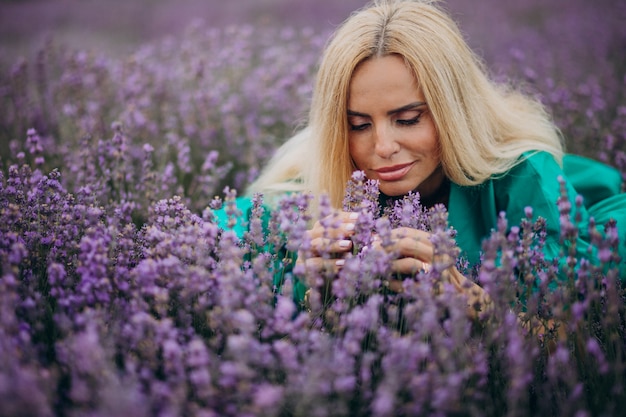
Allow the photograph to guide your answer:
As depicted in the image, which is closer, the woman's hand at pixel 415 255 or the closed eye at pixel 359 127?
the woman's hand at pixel 415 255

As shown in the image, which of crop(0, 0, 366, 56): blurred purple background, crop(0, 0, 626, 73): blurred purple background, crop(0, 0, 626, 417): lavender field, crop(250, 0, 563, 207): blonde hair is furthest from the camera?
crop(0, 0, 366, 56): blurred purple background

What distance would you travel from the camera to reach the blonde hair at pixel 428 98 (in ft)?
7.71

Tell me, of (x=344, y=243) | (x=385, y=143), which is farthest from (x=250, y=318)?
(x=385, y=143)

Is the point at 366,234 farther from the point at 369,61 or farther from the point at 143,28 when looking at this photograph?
the point at 143,28

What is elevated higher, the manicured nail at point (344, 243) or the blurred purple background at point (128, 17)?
the blurred purple background at point (128, 17)

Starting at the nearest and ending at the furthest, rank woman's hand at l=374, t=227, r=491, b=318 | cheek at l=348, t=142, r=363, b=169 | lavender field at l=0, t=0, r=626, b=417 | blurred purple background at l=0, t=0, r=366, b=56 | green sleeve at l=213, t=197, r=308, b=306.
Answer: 1. lavender field at l=0, t=0, r=626, b=417
2. woman's hand at l=374, t=227, r=491, b=318
3. green sleeve at l=213, t=197, r=308, b=306
4. cheek at l=348, t=142, r=363, b=169
5. blurred purple background at l=0, t=0, r=366, b=56

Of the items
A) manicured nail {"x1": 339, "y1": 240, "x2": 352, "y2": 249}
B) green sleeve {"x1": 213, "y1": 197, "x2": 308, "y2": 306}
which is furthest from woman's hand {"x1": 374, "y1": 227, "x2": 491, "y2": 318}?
green sleeve {"x1": 213, "y1": 197, "x2": 308, "y2": 306}

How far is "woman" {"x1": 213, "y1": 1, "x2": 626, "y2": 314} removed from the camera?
2324 mm

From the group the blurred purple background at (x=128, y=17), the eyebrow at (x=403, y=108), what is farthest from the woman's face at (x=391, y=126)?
the blurred purple background at (x=128, y=17)

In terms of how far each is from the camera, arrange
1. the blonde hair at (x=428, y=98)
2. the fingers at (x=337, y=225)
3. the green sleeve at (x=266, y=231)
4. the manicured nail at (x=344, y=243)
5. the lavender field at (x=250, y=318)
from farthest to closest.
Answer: the blonde hair at (x=428, y=98) → the green sleeve at (x=266, y=231) → the manicured nail at (x=344, y=243) → the fingers at (x=337, y=225) → the lavender field at (x=250, y=318)

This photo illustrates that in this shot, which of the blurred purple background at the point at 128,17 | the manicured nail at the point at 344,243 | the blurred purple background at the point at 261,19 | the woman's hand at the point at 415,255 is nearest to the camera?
the woman's hand at the point at 415,255

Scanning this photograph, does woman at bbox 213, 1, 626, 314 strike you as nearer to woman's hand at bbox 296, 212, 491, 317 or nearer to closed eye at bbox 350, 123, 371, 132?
closed eye at bbox 350, 123, 371, 132

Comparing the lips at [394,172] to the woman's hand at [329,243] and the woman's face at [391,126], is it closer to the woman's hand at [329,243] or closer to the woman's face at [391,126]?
the woman's face at [391,126]

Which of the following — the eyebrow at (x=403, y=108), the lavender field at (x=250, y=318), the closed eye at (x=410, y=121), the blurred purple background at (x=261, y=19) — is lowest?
the lavender field at (x=250, y=318)
